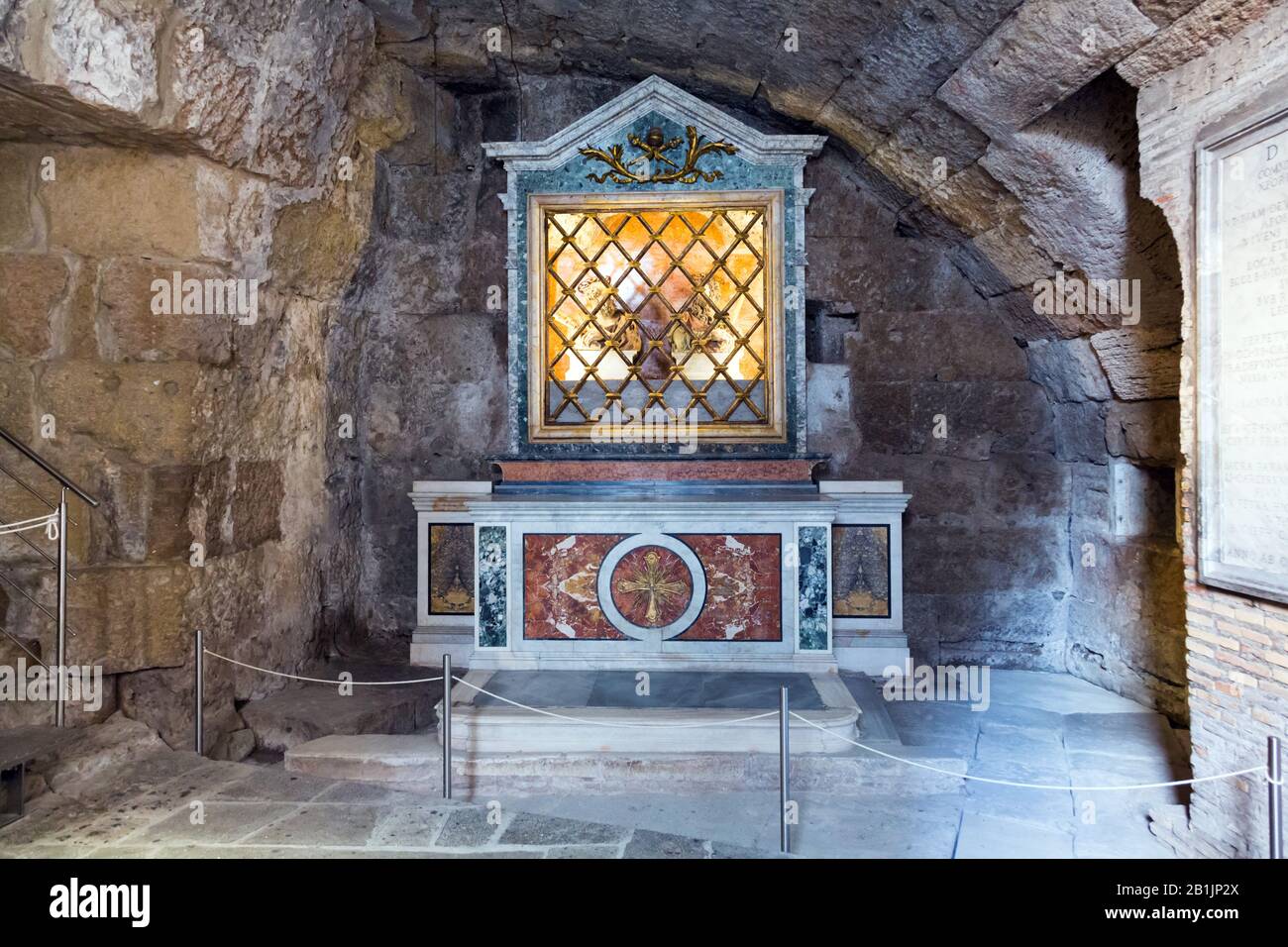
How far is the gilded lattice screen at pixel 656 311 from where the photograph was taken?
5930mm

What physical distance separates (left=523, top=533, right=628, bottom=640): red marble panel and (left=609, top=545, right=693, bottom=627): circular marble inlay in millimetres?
135

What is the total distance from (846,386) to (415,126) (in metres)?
3.38

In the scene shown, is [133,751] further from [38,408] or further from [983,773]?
[983,773]

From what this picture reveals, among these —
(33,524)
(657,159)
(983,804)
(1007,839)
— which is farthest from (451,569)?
(1007,839)

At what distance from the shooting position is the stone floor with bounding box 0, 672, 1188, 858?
11.4 feet

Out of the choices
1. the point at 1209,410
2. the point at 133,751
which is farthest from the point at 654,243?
the point at 133,751

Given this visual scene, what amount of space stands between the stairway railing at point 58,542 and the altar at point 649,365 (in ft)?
6.55

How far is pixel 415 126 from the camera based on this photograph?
20.4ft

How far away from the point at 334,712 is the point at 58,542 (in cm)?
165

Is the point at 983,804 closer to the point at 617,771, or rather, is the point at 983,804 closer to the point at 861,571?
the point at 617,771

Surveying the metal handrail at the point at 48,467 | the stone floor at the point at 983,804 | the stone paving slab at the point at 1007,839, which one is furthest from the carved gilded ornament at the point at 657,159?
the stone paving slab at the point at 1007,839

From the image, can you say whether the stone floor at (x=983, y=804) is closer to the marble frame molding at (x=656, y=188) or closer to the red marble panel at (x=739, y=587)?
the red marble panel at (x=739, y=587)

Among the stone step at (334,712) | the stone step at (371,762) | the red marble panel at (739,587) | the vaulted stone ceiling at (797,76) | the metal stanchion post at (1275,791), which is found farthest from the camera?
the red marble panel at (739,587)

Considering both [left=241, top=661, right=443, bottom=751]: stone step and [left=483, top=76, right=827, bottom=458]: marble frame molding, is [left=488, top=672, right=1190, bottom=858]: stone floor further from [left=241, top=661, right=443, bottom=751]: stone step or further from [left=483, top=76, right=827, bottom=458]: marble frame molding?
[left=483, top=76, right=827, bottom=458]: marble frame molding
